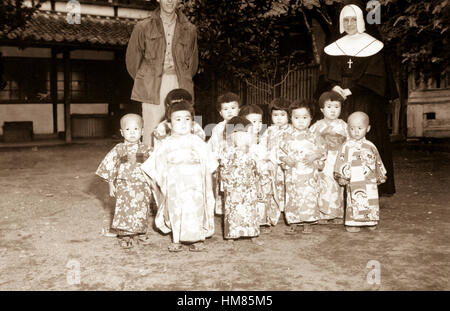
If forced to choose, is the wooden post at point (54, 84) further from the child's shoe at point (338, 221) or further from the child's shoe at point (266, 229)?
the child's shoe at point (338, 221)

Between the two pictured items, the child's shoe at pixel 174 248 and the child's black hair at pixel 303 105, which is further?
the child's black hair at pixel 303 105

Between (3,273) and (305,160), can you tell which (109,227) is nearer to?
(3,273)

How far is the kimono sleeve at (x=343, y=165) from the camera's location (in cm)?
480

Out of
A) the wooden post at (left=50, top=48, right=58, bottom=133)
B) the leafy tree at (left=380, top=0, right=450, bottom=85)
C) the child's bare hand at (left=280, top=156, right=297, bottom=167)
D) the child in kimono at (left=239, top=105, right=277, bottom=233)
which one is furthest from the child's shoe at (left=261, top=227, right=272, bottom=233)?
the wooden post at (left=50, top=48, right=58, bottom=133)

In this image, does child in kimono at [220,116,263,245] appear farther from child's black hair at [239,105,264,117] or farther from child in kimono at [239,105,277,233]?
child's black hair at [239,105,264,117]

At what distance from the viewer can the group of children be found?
4.28 m

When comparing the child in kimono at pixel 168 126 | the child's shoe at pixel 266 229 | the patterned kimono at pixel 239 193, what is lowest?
the child's shoe at pixel 266 229

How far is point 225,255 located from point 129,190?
104 cm

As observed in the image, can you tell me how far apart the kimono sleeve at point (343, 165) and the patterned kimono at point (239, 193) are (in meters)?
0.87

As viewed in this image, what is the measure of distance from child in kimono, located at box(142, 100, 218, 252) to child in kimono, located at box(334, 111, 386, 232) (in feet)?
4.45

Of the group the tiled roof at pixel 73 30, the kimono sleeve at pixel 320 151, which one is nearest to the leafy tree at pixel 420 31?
the kimono sleeve at pixel 320 151

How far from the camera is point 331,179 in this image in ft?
16.4

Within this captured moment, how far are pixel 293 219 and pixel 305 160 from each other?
58 cm

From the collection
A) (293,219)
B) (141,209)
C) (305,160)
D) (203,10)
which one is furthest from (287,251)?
(203,10)
